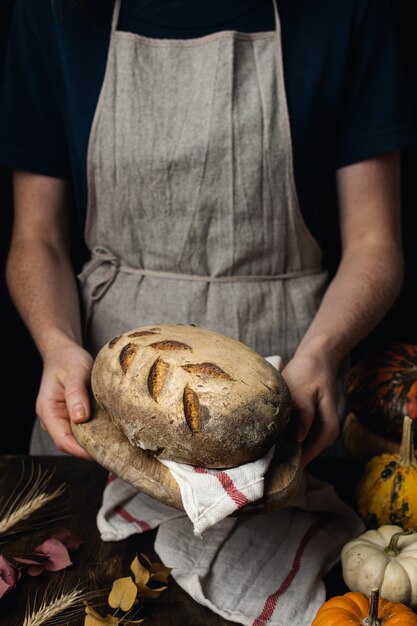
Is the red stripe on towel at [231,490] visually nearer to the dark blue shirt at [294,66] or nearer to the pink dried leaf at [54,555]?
the pink dried leaf at [54,555]

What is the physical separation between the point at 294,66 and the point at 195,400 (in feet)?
2.92

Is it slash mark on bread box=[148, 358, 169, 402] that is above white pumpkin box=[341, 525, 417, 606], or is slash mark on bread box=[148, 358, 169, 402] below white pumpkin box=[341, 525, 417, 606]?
above

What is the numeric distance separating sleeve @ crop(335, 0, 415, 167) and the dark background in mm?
630

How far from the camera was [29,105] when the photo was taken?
5.88ft

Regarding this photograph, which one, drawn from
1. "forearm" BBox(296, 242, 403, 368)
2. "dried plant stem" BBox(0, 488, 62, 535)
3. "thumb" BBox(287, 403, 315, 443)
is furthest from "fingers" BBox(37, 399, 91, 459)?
"forearm" BBox(296, 242, 403, 368)

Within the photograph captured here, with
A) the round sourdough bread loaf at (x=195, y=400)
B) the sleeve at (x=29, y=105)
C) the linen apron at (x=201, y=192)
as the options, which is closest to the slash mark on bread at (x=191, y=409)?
the round sourdough bread loaf at (x=195, y=400)

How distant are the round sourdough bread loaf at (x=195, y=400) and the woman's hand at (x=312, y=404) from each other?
99 millimetres

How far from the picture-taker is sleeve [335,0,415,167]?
64.8 inches

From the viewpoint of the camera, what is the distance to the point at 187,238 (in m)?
1.70

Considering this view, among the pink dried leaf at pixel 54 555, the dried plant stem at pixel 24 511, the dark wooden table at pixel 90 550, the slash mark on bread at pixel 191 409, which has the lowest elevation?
the dark wooden table at pixel 90 550

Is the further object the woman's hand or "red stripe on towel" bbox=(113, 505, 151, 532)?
"red stripe on towel" bbox=(113, 505, 151, 532)

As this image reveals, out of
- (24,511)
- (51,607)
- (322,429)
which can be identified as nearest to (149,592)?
(51,607)

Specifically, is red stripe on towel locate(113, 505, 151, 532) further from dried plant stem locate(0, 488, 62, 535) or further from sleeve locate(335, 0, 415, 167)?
sleeve locate(335, 0, 415, 167)

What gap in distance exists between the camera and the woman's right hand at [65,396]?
1245 millimetres
